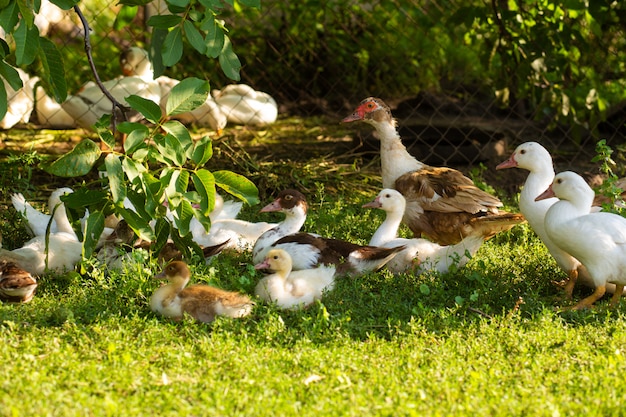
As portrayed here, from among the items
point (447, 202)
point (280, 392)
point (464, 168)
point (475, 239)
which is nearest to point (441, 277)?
point (475, 239)

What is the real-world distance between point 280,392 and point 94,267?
5.61 feet

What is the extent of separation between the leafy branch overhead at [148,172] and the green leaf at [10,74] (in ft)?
1.56

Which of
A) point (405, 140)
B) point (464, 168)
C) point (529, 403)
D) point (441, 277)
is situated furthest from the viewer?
point (405, 140)

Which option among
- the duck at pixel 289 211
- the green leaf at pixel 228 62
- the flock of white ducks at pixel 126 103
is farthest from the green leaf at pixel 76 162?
the flock of white ducks at pixel 126 103

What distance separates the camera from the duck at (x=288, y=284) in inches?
189

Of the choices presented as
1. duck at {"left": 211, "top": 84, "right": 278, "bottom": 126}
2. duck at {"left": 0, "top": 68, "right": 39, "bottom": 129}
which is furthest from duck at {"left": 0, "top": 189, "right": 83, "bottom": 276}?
duck at {"left": 211, "top": 84, "right": 278, "bottom": 126}

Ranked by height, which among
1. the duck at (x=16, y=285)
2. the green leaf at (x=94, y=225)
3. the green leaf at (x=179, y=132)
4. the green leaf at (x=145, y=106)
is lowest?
the duck at (x=16, y=285)

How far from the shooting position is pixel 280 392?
3.74m

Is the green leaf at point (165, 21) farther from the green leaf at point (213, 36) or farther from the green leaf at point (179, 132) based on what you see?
the green leaf at point (179, 132)

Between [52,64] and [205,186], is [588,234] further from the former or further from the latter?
[52,64]

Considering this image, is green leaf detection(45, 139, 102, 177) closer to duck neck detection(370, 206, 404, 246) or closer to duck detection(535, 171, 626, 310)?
duck neck detection(370, 206, 404, 246)

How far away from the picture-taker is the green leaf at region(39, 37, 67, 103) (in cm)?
457

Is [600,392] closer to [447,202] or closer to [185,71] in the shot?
[447,202]

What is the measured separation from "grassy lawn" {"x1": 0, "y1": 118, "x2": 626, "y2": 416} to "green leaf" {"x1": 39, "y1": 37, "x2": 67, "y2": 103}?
1089 mm
